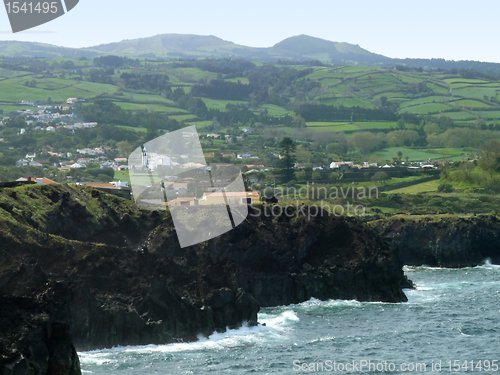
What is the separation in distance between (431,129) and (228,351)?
13915 centimetres

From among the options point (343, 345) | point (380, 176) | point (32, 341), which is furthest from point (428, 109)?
point (32, 341)

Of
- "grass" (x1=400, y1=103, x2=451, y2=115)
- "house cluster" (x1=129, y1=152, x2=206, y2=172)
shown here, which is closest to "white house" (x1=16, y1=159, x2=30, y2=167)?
"house cluster" (x1=129, y1=152, x2=206, y2=172)

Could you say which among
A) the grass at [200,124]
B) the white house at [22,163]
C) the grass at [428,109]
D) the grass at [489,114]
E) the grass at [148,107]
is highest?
the grass at [148,107]

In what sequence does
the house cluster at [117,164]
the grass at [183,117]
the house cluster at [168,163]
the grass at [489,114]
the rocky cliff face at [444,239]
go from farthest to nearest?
the grass at [183,117], the grass at [489,114], the house cluster at [117,164], the house cluster at [168,163], the rocky cliff face at [444,239]

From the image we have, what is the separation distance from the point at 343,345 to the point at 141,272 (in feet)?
40.9

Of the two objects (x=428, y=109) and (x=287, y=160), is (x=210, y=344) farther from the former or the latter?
(x=428, y=109)

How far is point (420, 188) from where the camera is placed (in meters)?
103

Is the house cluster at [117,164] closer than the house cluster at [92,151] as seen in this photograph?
Yes

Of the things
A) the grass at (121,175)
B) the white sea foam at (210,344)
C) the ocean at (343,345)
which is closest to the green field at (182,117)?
the grass at (121,175)

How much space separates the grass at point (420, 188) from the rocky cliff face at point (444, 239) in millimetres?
20751

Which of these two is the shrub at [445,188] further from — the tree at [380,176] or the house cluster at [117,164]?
the house cluster at [117,164]

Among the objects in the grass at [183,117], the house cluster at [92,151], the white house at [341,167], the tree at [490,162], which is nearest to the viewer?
the tree at [490,162]

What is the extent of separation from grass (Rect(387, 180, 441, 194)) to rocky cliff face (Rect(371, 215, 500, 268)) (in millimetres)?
20751

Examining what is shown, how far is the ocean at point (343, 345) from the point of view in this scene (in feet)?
116
